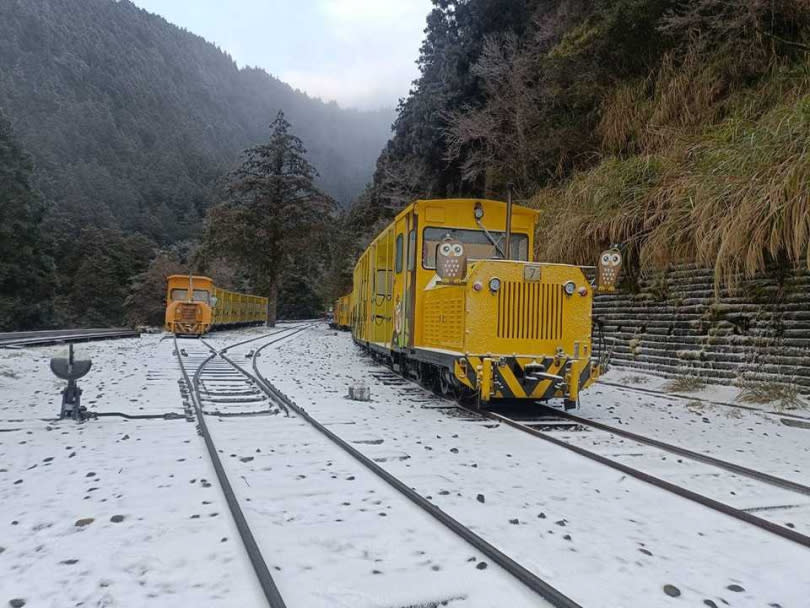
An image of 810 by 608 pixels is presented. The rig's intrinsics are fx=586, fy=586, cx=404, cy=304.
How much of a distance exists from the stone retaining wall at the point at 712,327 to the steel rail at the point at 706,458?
3.67 m

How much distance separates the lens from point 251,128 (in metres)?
168

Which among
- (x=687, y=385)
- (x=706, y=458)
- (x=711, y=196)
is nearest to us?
(x=706, y=458)

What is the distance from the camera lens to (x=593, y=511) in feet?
12.5

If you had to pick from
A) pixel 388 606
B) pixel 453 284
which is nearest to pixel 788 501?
pixel 388 606

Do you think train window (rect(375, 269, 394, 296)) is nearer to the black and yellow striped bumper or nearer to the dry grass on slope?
the black and yellow striped bumper

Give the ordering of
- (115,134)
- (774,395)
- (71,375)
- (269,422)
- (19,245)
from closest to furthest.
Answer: (71,375) → (269,422) → (774,395) → (19,245) → (115,134)

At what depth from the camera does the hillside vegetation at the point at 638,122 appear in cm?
890

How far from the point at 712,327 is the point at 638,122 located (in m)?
7.15

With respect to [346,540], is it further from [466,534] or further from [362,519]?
[466,534]

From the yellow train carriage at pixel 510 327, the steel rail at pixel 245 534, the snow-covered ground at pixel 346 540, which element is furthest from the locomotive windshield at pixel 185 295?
the snow-covered ground at pixel 346 540

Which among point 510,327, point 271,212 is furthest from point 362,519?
point 271,212

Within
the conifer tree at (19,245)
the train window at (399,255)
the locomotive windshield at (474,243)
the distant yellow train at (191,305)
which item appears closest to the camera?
the locomotive windshield at (474,243)

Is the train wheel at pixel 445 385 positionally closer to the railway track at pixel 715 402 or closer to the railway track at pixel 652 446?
the railway track at pixel 652 446

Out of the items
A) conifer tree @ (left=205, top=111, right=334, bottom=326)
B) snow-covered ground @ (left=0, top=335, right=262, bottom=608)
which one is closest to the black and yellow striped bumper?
snow-covered ground @ (left=0, top=335, right=262, bottom=608)
